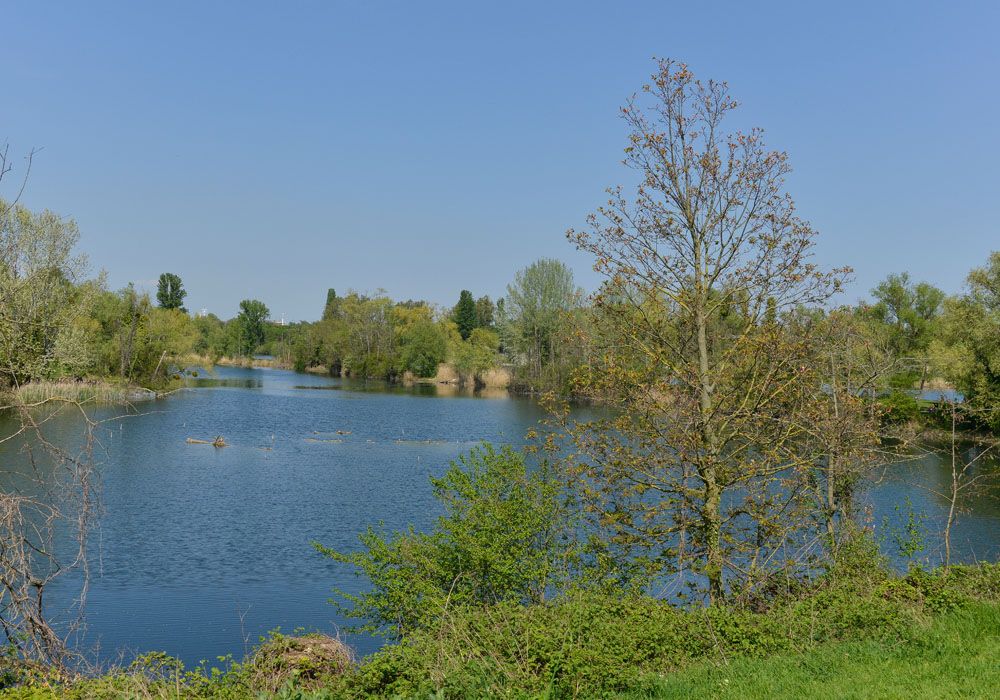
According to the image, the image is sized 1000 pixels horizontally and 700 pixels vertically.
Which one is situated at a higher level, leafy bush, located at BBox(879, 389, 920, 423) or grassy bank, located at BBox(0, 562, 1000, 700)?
leafy bush, located at BBox(879, 389, 920, 423)

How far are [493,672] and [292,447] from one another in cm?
3478

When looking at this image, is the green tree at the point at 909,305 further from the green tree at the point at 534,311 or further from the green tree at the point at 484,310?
the green tree at the point at 484,310

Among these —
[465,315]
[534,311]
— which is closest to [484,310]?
[465,315]

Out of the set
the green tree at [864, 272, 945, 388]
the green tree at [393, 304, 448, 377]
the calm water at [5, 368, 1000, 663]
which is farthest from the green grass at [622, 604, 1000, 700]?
the green tree at [393, 304, 448, 377]

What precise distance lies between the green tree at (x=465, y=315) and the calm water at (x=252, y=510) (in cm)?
6938

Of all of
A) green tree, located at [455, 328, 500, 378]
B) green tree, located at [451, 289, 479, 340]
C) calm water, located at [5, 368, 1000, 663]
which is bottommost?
calm water, located at [5, 368, 1000, 663]

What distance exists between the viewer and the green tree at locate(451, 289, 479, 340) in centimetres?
12494

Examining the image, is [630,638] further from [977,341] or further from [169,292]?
[169,292]

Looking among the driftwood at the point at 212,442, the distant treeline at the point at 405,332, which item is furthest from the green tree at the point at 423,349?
the driftwood at the point at 212,442

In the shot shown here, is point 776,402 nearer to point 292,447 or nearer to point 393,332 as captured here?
point 292,447

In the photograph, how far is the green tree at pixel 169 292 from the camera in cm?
11275

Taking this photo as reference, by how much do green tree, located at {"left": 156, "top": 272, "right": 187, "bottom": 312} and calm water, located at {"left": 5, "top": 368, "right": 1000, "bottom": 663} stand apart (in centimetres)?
6352

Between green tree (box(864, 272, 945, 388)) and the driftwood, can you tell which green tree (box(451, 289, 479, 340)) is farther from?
the driftwood

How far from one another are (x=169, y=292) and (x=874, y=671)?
117m
